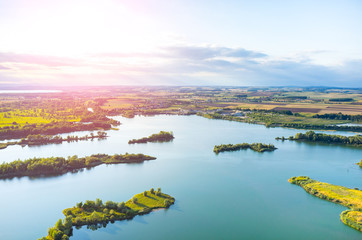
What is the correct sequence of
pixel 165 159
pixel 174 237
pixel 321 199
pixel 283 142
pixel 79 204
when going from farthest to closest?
pixel 283 142
pixel 165 159
pixel 321 199
pixel 79 204
pixel 174 237

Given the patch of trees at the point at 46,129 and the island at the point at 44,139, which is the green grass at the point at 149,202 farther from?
the patch of trees at the point at 46,129

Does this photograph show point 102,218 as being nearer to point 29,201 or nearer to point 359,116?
point 29,201

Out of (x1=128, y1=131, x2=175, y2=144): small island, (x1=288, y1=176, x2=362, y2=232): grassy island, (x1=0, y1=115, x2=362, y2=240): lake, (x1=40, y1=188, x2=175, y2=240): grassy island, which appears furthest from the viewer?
(x1=128, y1=131, x2=175, y2=144): small island

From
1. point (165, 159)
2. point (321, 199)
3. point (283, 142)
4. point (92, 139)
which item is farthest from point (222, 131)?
point (321, 199)

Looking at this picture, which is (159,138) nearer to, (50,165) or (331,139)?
(50,165)

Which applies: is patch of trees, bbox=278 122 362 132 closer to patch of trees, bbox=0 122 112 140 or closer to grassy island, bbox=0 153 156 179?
grassy island, bbox=0 153 156 179

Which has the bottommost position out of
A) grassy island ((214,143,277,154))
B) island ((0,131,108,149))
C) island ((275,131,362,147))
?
island ((0,131,108,149))

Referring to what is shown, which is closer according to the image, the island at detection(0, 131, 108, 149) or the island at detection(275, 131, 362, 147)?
the island at detection(0, 131, 108, 149)

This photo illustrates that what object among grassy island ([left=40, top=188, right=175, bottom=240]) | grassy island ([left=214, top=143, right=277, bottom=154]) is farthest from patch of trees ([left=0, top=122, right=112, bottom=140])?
grassy island ([left=40, top=188, right=175, bottom=240])
